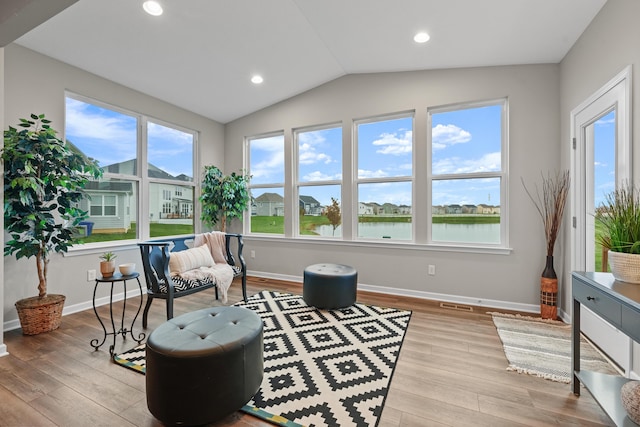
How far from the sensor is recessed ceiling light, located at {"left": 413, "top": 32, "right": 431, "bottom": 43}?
9.37 feet

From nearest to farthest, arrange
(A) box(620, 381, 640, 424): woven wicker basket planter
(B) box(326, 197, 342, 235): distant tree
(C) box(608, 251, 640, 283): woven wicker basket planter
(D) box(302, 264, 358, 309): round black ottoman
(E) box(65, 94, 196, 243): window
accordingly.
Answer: (A) box(620, 381, 640, 424): woven wicker basket planter
(C) box(608, 251, 640, 283): woven wicker basket planter
(D) box(302, 264, 358, 309): round black ottoman
(E) box(65, 94, 196, 243): window
(B) box(326, 197, 342, 235): distant tree

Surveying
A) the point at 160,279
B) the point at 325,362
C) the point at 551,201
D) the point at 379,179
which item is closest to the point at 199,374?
the point at 325,362

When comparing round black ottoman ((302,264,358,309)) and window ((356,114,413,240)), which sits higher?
window ((356,114,413,240))

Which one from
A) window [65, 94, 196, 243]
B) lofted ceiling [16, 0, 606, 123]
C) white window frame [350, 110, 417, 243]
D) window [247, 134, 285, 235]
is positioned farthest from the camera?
window [247, 134, 285, 235]

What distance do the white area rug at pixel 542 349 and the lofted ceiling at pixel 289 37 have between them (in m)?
2.71

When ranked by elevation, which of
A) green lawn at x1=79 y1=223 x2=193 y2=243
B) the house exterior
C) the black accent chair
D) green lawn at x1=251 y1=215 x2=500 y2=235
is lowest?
the black accent chair

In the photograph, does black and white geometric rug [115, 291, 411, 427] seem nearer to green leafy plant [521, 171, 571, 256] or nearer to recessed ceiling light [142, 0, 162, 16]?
green leafy plant [521, 171, 571, 256]

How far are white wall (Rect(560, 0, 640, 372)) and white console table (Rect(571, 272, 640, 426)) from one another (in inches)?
18.3

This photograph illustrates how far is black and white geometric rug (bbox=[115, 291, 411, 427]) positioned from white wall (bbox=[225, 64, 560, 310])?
81 cm

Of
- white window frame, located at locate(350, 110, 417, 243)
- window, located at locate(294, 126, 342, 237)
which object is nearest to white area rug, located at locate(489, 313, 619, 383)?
white window frame, located at locate(350, 110, 417, 243)

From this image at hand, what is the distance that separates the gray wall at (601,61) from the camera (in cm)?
193

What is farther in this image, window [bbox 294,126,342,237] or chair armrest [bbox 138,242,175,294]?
window [bbox 294,126,342,237]

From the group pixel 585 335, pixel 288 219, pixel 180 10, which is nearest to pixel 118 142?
pixel 180 10

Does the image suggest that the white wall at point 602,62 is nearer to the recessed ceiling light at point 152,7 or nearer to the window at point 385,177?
the window at point 385,177
